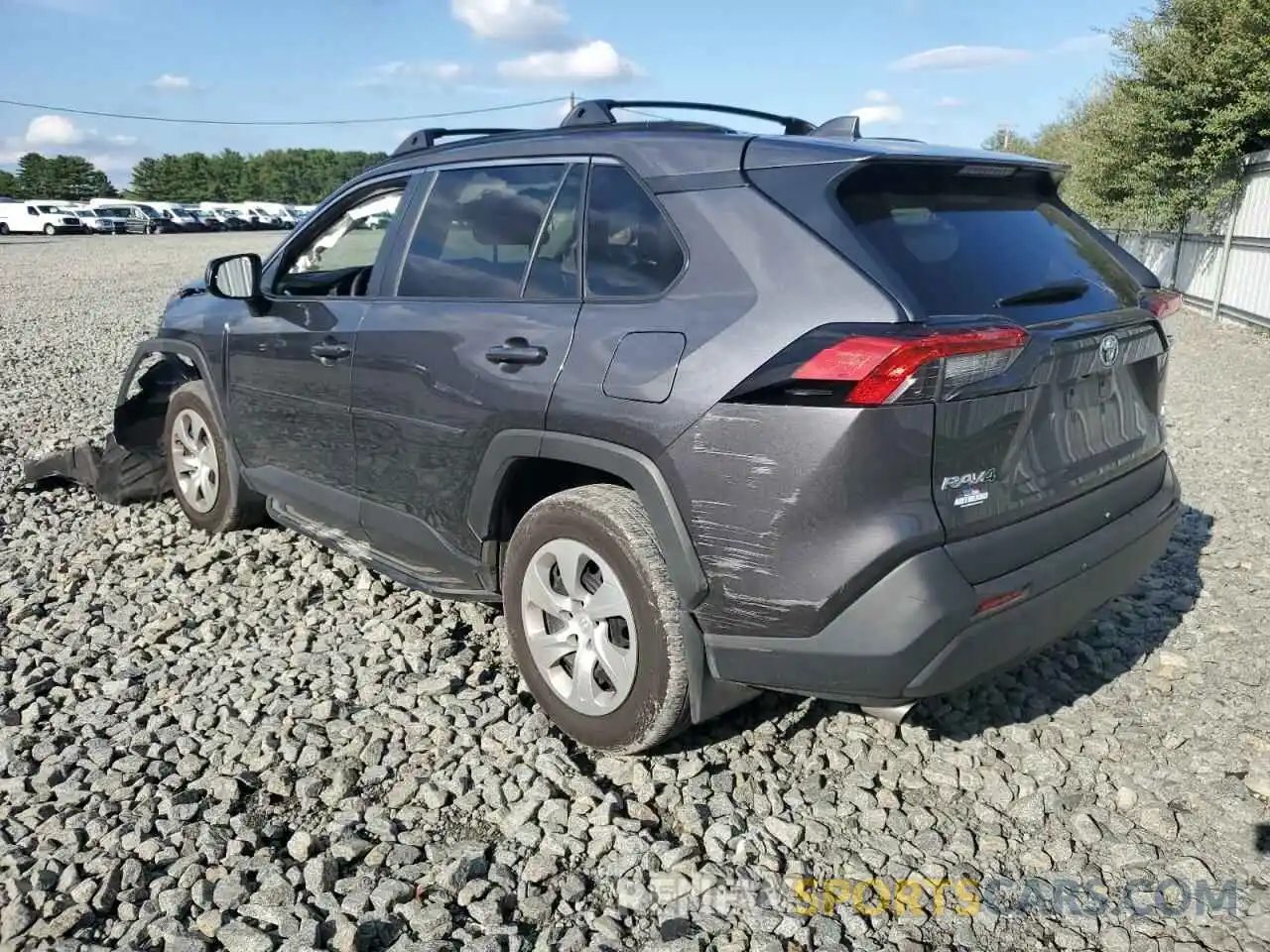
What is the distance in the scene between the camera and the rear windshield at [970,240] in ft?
8.30

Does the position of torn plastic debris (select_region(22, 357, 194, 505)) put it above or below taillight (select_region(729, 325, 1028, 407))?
below

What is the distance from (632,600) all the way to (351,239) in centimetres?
256

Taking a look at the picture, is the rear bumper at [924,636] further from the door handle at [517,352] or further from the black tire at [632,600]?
the door handle at [517,352]

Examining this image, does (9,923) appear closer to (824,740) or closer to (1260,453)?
(824,740)

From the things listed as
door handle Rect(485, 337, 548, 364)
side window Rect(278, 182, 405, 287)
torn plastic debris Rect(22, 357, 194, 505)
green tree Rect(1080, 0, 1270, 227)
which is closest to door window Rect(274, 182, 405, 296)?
side window Rect(278, 182, 405, 287)

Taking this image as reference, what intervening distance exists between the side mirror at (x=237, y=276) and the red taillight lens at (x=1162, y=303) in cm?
347

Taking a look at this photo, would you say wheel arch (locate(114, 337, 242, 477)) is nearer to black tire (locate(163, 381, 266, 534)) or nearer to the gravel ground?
black tire (locate(163, 381, 266, 534))

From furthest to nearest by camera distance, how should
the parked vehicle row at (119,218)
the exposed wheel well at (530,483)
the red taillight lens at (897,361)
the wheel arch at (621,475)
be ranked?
the parked vehicle row at (119,218) → the exposed wheel well at (530,483) → the wheel arch at (621,475) → the red taillight lens at (897,361)

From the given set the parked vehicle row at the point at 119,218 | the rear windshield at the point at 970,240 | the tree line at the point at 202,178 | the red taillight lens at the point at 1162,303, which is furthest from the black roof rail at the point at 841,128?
the tree line at the point at 202,178

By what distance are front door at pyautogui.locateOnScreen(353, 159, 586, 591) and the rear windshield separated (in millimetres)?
928

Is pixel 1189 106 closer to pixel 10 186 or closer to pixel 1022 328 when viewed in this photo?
pixel 1022 328

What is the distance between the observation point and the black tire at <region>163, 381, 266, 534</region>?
4832 mm

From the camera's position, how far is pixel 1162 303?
3.23m

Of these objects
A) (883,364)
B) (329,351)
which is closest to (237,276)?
(329,351)
